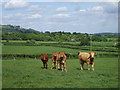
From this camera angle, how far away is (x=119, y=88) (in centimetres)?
1076

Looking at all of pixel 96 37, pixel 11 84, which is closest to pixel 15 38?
pixel 96 37

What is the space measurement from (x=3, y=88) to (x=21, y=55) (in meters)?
29.3

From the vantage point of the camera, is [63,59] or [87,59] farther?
[87,59]

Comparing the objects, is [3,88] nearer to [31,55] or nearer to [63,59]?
[63,59]

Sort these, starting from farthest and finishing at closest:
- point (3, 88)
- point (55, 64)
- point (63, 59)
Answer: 1. point (55, 64)
2. point (63, 59)
3. point (3, 88)

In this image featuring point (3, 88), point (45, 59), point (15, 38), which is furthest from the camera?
point (15, 38)

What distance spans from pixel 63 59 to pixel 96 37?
7260 centimetres

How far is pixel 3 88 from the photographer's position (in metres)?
10.0

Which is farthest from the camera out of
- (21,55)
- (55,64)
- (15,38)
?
(15,38)

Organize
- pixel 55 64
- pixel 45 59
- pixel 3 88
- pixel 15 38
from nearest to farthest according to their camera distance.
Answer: pixel 3 88 < pixel 45 59 < pixel 55 64 < pixel 15 38

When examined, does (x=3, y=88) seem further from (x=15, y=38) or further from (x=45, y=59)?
(x=15, y=38)

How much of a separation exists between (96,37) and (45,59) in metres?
71.6

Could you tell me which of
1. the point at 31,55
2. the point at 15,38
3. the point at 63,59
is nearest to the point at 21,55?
the point at 31,55

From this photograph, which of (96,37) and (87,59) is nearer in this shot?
(87,59)
